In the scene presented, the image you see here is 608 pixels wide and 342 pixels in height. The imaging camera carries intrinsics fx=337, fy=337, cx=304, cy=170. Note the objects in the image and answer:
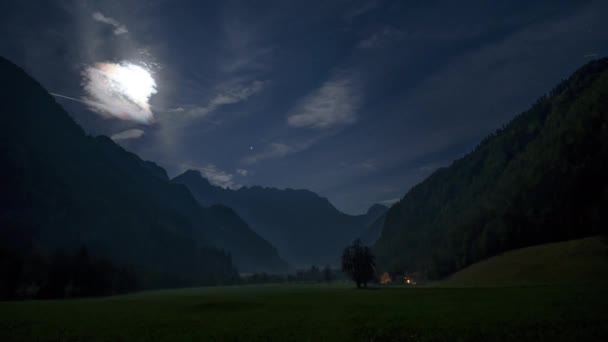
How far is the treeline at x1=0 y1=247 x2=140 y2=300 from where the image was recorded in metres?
121

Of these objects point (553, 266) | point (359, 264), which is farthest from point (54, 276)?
point (553, 266)

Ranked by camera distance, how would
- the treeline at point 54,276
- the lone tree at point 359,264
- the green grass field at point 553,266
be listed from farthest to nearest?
the lone tree at point 359,264, the treeline at point 54,276, the green grass field at point 553,266

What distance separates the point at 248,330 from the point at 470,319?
2498cm

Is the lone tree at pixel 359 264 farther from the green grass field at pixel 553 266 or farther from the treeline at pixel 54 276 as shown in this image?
the treeline at pixel 54 276

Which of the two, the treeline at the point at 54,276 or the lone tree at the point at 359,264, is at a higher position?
the treeline at the point at 54,276

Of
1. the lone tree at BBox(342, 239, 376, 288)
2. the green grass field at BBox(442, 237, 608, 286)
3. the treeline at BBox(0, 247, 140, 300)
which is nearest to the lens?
the green grass field at BBox(442, 237, 608, 286)

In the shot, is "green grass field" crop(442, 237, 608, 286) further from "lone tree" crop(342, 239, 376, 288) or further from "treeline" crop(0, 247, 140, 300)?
"treeline" crop(0, 247, 140, 300)

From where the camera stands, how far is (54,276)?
133500mm

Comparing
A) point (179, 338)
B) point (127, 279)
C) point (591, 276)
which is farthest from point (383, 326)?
point (127, 279)

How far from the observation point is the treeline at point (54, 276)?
12100 centimetres

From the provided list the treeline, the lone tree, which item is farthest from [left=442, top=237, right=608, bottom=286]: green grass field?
the treeline

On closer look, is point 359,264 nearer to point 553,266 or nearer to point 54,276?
point 553,266

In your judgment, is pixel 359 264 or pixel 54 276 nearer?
pixel 54 276

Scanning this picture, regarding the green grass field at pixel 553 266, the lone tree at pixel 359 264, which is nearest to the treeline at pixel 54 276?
the lone tree at pixel 359 264
